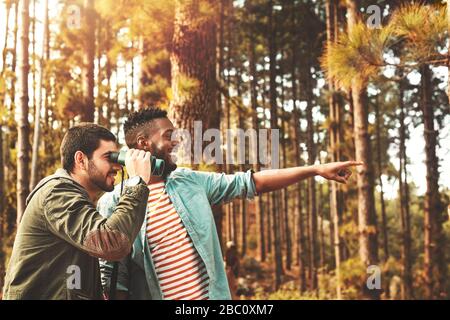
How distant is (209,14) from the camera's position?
17.7ft

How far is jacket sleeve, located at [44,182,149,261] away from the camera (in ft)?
6.35

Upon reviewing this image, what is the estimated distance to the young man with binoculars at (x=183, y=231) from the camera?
2.62 meters

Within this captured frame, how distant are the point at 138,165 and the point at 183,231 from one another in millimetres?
583

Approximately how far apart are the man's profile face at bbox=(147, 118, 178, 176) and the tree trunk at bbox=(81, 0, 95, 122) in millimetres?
4943

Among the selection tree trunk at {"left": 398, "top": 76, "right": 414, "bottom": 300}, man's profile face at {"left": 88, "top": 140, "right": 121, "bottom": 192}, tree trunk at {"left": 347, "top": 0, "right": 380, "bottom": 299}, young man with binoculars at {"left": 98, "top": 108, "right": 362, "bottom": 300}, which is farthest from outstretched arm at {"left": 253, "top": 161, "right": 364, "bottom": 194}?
tree trunk at {"left": 398, "top": 76, "right": 414, "bottom": 300}

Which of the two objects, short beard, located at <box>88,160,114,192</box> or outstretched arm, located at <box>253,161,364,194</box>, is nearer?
short beard, located at <box>88,160,114,192</box>

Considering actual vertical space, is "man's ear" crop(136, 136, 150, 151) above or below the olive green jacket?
above

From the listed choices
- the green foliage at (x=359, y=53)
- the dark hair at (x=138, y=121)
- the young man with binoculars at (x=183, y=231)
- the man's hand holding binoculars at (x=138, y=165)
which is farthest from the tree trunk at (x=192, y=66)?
the man's hand holding binoculars at (x=138, y=165)

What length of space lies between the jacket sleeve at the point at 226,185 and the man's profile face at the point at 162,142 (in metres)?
0.18

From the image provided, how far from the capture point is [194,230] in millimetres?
2693

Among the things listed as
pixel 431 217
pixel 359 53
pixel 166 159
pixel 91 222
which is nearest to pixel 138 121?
pixel 166 159

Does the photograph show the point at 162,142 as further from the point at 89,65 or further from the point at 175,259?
the point at 89,65

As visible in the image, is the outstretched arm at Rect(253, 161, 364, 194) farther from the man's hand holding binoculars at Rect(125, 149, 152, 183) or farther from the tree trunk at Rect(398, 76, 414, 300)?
the tree trunk at Rect(398, 76, 414, 300)
